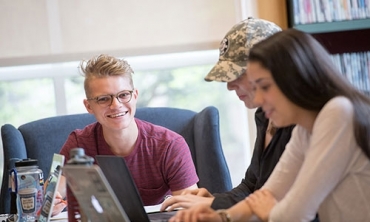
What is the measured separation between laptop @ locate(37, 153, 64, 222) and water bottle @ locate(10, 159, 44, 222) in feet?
0.42

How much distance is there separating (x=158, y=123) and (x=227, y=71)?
4.50ft

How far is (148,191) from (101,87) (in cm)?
49

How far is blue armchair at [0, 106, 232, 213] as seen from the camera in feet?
10.7

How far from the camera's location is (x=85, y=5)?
3.88 meters

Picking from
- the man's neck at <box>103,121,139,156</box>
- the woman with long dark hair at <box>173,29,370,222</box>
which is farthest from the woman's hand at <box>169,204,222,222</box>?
the man's neck at <box>103,121,139,156</box>

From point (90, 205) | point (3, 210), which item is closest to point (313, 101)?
point (90, 205)

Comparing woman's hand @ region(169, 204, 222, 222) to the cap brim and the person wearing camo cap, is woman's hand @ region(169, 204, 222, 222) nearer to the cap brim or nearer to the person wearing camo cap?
the person wearing camo cap

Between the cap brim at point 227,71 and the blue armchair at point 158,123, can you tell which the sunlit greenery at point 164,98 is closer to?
the blue armchair at point 158,123

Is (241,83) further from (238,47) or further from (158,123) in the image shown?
(158,123)

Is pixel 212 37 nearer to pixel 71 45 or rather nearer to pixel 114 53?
pixel 114 53

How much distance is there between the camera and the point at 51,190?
2.10 metres

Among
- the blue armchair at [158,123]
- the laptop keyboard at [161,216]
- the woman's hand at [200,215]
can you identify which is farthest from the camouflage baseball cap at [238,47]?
the blue armchair at [158,123]

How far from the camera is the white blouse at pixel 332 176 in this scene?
1533 millimetres

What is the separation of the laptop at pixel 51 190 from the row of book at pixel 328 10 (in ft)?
6.70
